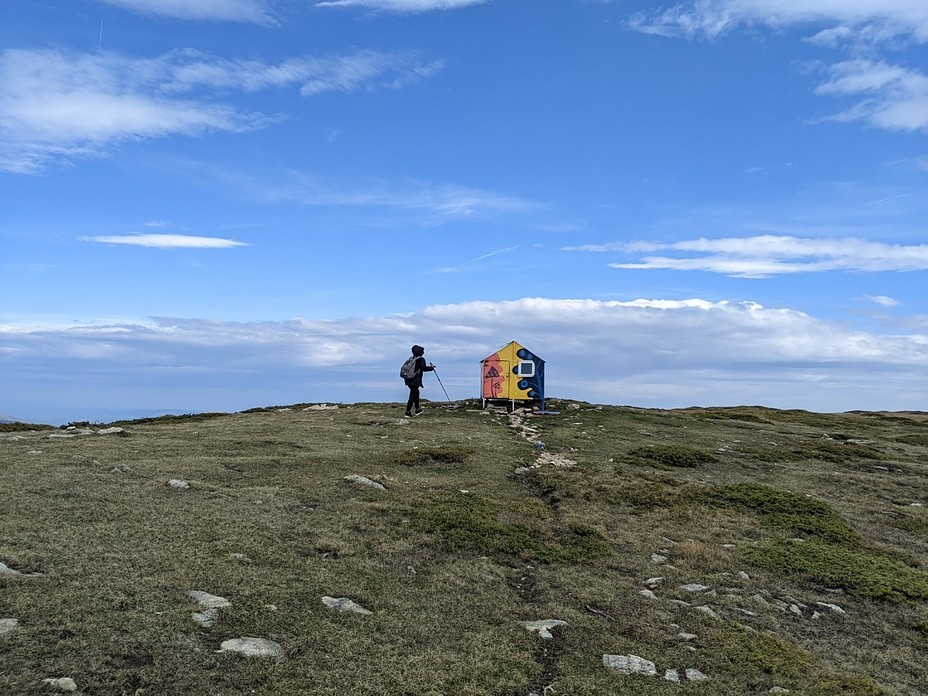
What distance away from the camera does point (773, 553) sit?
45.5ft

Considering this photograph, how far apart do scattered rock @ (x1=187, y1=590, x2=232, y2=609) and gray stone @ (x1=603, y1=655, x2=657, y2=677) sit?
505 centimetres

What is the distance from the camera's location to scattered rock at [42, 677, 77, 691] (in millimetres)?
6237

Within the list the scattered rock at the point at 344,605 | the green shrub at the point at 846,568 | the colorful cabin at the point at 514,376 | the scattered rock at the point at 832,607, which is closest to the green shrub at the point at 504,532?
the scattered rock at the point at 344,605

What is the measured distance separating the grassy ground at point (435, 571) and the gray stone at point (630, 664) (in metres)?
0.15

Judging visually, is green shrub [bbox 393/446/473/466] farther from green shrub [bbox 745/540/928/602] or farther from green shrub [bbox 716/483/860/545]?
green shrub [bbox 745/540/928/602]

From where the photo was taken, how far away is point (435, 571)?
36.5 ft

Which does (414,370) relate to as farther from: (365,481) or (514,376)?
(365,481)

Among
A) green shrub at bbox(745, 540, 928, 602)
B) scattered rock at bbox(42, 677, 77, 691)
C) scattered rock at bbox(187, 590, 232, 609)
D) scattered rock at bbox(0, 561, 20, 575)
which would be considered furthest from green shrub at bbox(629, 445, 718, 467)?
scattered rock at bbox(42, 677, 77, 691)

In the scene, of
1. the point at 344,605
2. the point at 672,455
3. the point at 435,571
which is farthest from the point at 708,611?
the point at 672,455

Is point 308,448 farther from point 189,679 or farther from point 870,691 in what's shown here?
point 870,691

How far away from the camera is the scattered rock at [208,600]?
8406 mm

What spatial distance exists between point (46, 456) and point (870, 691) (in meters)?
18.1

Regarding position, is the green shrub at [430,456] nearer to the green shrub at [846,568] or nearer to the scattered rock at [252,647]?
the green shrub at [846,568]

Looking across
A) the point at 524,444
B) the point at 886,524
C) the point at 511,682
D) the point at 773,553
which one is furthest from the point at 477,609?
the point at 524,444
